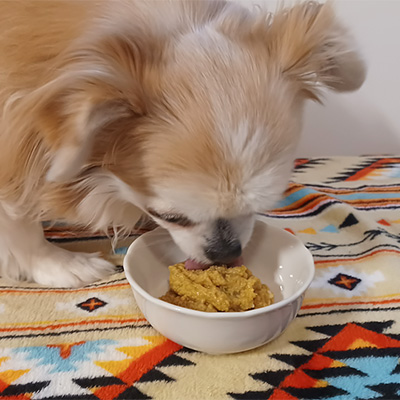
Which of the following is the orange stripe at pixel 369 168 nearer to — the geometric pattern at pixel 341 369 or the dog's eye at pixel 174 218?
the geometric pattern at pixel 341 369

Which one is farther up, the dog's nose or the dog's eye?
the dog's eye

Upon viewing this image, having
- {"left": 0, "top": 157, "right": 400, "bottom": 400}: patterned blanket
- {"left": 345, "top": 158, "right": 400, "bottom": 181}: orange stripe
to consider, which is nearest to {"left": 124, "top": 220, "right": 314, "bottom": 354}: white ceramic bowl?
{"left": 0, "top": 157, "right": 400, "bottom": 400}: patterned blanket

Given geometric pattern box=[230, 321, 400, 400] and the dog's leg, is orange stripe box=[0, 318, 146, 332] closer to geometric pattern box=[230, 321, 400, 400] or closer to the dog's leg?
the dog's leg

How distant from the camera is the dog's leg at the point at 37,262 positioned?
1.11 m

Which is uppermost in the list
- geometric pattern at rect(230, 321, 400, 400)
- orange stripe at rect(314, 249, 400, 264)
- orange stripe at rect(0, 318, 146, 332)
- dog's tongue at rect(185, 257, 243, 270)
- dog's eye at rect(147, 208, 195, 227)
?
dog's eye at rect(147, 208, 195, 227)

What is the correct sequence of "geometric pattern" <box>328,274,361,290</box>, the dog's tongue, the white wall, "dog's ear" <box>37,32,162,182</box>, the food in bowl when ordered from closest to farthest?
1. "dog's ear" <box>37,32,162,182</box>
2. the food in bowl
3. the dog's tongue
4. "geometric pattern" <box>328,274,361,290</box>
5. the white wall

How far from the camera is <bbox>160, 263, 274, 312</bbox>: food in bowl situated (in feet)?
2.93

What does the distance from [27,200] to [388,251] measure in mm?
883

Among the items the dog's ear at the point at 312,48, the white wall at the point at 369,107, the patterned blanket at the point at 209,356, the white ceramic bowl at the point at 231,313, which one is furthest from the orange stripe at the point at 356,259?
the white wall at the point at 369,107

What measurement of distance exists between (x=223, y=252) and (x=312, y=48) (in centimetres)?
45

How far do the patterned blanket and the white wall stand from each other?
93cm

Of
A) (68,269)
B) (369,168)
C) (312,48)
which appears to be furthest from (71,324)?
(369,168)

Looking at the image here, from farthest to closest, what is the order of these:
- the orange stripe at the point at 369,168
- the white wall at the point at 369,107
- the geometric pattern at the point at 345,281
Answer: the white wall at the point at 369,107
the orange stripe at the point at 369,168
the geometric pattern at the point at 345,281

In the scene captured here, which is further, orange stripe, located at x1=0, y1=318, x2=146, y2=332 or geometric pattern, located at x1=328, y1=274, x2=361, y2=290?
geometric pattern, located at x1=328, y1=274, x2=361, y2=290
